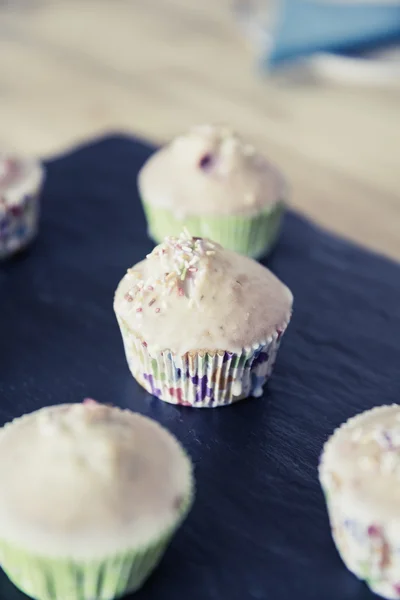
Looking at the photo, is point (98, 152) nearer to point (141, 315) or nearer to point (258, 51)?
point (141, 315)

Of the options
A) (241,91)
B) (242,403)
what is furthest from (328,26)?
(242,403)

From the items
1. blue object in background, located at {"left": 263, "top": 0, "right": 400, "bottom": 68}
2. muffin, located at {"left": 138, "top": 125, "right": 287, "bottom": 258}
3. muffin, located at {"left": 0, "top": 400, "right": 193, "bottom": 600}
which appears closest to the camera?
muffin, located at {"left": 0, "top": 400, "right": 193, "bottom": 600}

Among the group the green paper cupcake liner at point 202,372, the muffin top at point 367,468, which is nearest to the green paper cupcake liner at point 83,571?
the muffin top at point 367,468

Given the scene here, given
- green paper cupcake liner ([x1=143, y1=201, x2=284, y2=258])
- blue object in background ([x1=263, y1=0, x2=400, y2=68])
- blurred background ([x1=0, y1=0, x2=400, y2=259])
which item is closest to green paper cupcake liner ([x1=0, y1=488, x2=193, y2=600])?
green paper cupcake liner ([x1=143, y1=201, x2=284, y2=258])

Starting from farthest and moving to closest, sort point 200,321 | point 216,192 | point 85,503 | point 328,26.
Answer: point 328,26 → point 216,192 → point 200,321 → point 85,503

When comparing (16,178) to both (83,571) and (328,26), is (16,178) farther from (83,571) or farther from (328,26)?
(328,26)

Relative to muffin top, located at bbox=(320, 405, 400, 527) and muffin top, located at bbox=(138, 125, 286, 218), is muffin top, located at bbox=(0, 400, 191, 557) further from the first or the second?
muffin top, located at bbox=(138, 125, 286, 218)
